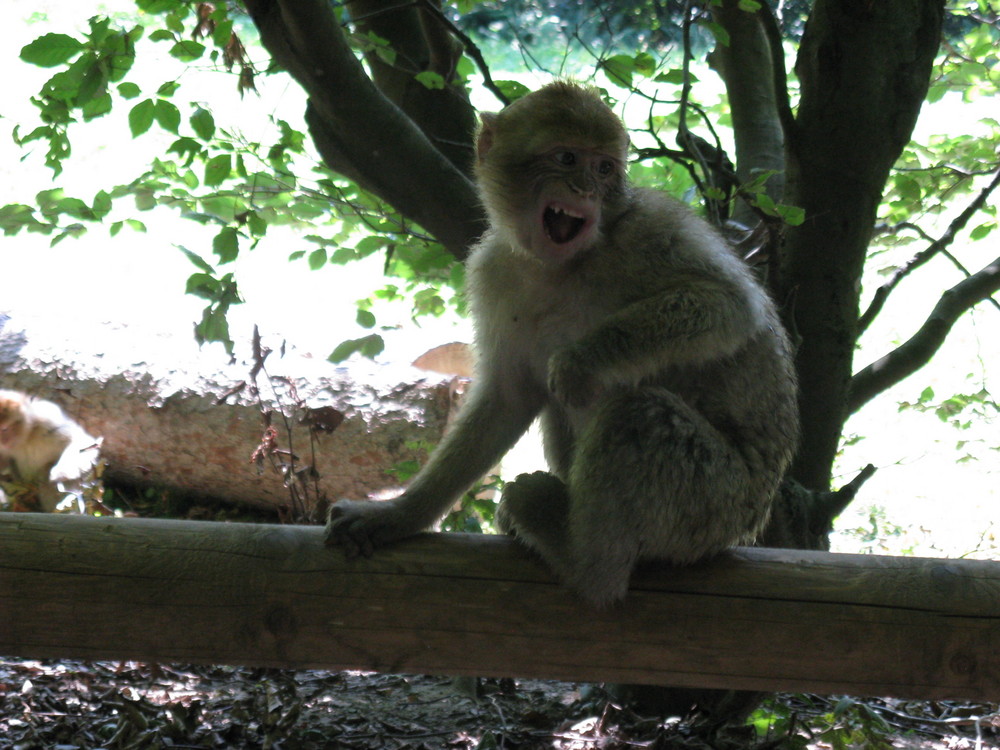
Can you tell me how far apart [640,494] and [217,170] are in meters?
2.67

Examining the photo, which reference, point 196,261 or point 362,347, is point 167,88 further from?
point 362,347

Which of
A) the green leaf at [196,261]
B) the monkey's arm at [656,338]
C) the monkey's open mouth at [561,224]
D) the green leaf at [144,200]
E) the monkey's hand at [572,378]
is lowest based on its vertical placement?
the monkey's hand at [572,378]

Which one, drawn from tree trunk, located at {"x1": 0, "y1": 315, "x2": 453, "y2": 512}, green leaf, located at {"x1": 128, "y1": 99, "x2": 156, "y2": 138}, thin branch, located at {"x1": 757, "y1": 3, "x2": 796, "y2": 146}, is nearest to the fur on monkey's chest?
thin branch, located at {"x1": 757, "y1": 3, "x2": 796, "y2": 146}

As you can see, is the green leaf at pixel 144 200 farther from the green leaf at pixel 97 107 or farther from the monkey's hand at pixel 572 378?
the monkey's hand at pixel 572 378

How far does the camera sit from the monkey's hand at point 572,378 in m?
2.71

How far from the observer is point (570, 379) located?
107 inches

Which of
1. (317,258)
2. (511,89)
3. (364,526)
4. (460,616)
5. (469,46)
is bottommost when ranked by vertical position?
(460,616)

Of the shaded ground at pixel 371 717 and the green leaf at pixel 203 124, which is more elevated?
the green leaf at pixel 203 124

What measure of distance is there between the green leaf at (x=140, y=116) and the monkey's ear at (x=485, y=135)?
4.69 feet

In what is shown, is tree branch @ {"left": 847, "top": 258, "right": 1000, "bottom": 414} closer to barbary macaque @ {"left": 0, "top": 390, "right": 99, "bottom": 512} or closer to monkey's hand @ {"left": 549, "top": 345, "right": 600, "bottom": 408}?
monkey's hand @ {"left": 549, "top": 345, "right": 600, "bottom": 408}

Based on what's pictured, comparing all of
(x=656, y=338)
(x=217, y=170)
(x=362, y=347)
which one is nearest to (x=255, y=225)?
(x=217, y=170)

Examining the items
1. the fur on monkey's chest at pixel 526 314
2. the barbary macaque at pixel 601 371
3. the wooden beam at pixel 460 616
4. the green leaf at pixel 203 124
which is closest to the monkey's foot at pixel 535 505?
the barbary macaque at pixel 601 371

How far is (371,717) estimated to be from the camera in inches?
144

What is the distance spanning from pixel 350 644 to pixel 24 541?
966 millimetres
